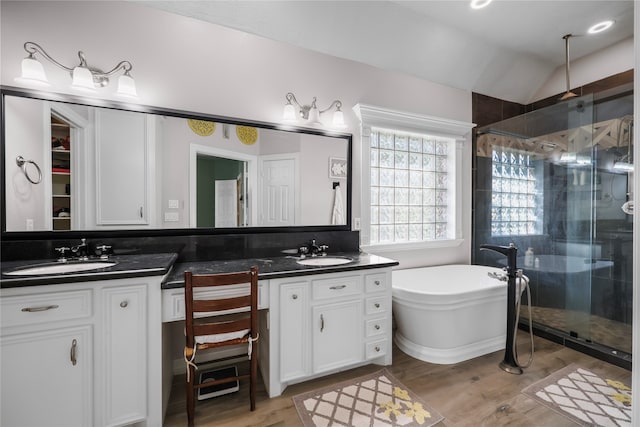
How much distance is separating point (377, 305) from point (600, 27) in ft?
10.2

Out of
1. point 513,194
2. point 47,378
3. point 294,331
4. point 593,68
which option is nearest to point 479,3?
point 593,68

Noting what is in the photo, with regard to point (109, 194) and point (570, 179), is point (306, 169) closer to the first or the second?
point (109, 194)

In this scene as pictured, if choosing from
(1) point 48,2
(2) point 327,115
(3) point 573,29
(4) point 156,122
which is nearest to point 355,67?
(2) point 327,115

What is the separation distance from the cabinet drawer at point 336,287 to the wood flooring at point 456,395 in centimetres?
62

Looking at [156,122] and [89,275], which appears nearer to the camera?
[89,275]

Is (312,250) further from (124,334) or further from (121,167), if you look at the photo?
(121,167)

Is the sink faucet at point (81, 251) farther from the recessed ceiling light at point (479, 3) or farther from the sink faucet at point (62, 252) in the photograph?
the recessed ceiling light at point (479, 3)

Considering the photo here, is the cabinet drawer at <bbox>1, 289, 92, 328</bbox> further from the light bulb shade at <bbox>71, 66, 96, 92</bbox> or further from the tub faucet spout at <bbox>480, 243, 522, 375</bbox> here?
the tub faucet spout at <bbox>480, 243, 522, 375</bbox>

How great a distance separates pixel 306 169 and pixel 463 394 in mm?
1933

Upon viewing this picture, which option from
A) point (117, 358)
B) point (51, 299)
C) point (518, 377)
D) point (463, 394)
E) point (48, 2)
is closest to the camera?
point (51, 299)

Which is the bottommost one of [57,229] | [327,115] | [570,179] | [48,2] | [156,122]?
[57,229]

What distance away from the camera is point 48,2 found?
162 cm

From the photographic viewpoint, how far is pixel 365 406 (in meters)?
1.61

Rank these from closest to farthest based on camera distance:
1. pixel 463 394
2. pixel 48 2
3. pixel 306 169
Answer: pixel 48 2, pixel 463 394, pixel 306 169
